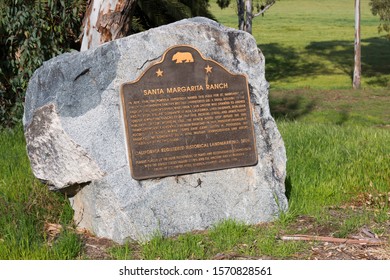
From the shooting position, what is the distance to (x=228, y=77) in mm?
6180

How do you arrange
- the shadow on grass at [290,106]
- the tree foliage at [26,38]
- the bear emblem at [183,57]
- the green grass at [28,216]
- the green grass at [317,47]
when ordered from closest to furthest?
the green grass at [28,216] < the bear emblem at [183,57] < the tree foliage at [26,38] < the shadow on grass at [290,106] < the green grass at [317,47]

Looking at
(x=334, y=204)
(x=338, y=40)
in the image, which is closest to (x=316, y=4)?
(x=338, y=40)

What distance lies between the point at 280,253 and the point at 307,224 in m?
0.80

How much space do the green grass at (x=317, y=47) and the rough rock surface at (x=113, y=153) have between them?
661 inches

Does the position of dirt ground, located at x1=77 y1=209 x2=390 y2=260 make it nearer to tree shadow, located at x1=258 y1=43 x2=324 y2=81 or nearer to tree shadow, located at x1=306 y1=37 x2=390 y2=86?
tree shadow, located at x1=306 y1=37 x2=390 y2=86

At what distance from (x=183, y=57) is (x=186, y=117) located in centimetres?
52

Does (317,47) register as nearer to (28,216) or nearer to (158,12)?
(158,12)

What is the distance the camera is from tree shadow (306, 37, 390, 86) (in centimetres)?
3134

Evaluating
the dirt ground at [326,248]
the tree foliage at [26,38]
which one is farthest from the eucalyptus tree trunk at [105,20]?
the dirt ground at [326,248]

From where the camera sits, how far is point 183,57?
237 inches

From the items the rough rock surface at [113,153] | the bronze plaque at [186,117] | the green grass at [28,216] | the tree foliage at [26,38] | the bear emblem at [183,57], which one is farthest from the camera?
the tree foliage at [26,38]

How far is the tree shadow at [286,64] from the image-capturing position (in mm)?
31436

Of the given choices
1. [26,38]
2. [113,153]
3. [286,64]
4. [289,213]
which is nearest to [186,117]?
[113,153]

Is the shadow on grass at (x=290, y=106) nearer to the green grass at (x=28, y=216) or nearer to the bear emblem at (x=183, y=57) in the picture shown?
the green grass at (x=28, y=216)
